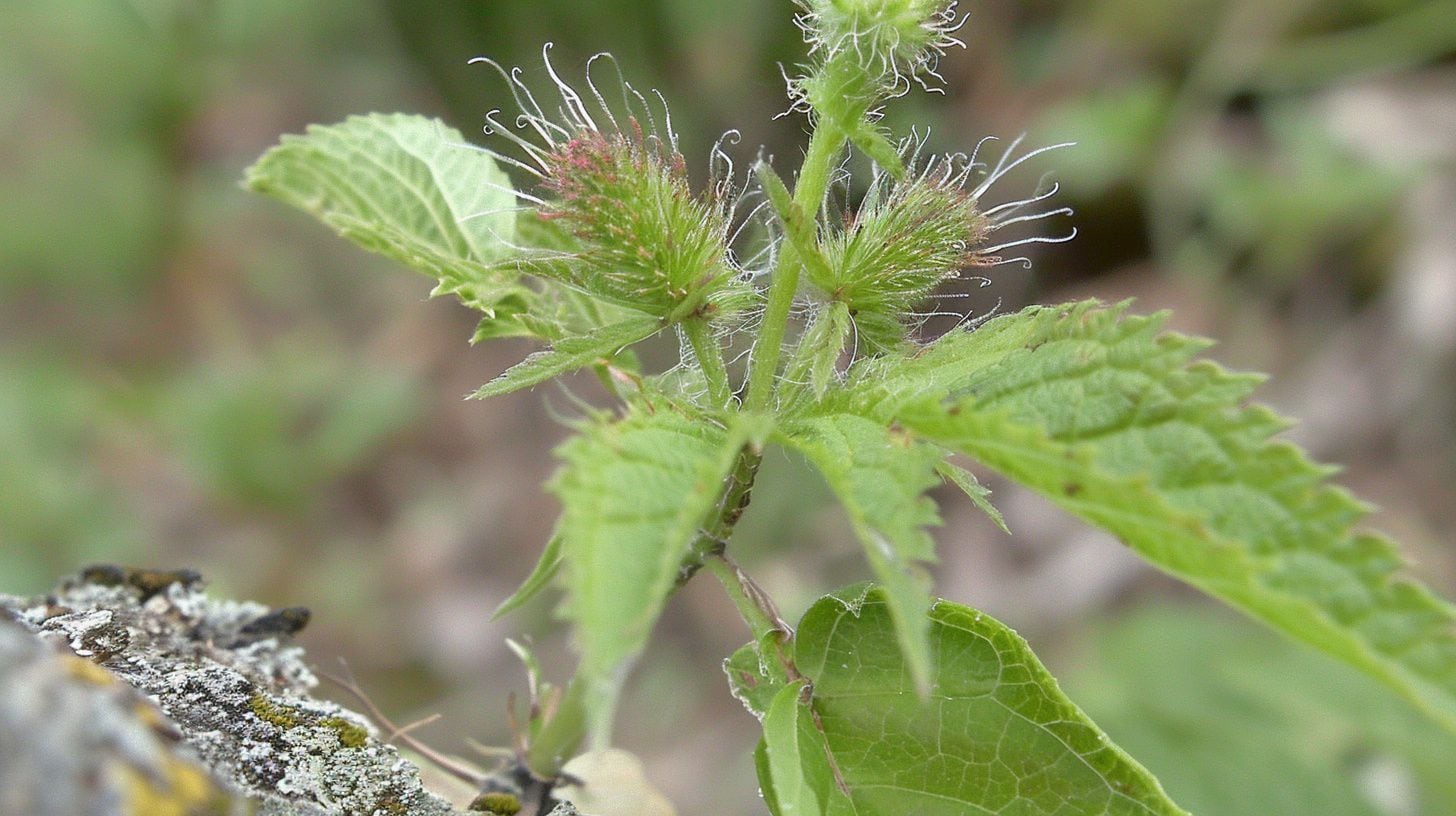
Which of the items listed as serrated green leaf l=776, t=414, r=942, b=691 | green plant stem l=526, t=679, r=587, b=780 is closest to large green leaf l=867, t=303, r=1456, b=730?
serrated green leaf l=776, t=414, r=942, b=691

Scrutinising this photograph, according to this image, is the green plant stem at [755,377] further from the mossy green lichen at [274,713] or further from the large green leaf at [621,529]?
the mossy green lichen at [274,713]

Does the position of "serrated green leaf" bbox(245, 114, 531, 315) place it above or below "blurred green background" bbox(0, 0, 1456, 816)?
below

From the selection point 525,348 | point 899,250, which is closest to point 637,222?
point 899,250

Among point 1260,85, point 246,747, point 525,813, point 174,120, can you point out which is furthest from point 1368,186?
point 174,120

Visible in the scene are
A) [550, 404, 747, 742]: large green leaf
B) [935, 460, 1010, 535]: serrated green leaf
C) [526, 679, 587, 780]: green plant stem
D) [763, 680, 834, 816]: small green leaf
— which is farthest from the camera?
[526, 679, 587, 780]: green plant stem

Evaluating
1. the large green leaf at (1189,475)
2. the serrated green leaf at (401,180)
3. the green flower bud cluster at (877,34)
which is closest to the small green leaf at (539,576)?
the large green leaf at (1189,475)

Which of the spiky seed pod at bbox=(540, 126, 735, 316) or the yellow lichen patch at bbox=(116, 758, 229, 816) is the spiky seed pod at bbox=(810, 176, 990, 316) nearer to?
the spiky seed pod at bbox=(540, 126, 735, 316)
